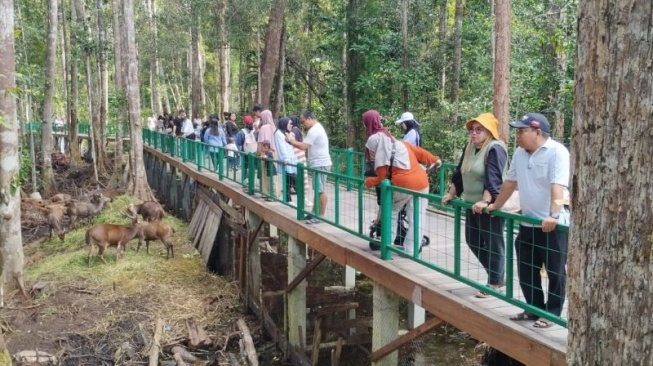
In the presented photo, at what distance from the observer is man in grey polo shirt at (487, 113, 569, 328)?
390cm

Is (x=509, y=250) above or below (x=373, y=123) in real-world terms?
below

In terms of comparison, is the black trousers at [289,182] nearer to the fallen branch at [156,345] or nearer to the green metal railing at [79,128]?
the fallen branch at [156,345]

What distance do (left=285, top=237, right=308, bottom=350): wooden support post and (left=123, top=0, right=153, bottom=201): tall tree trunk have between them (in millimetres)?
8768

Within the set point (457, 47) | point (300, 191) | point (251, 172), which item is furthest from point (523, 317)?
point (457, 47)

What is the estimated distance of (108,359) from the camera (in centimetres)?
837

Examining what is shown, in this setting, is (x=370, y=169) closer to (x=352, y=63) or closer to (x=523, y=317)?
(x=523, y=317)

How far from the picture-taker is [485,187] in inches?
188

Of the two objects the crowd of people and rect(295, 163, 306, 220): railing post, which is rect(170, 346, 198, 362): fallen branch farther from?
the crowd of people

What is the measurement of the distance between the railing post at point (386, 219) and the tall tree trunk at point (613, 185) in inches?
170

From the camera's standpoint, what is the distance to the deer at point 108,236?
11.3m

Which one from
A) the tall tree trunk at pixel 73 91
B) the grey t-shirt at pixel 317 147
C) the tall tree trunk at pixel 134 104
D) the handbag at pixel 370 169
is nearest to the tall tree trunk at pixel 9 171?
the grey t-shirt at pixel 317 147

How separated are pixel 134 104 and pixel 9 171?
23.5 ft

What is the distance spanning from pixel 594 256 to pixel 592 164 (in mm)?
235

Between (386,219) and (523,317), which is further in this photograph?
(386,219)
